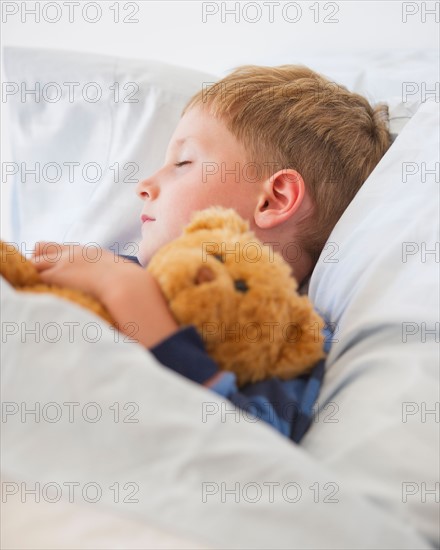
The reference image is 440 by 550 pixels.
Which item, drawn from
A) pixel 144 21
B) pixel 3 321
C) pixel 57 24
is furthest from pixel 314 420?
pixel 57 24

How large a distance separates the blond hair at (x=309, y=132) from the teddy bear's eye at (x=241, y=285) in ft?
1.15

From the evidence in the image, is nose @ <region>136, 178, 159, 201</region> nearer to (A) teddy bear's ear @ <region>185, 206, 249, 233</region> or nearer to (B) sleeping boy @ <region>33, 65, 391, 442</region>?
(B) sleeping boy @ <region>33, 65, 391, 442</region>

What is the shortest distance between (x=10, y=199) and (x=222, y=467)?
3.22ft

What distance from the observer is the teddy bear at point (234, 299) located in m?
0.63

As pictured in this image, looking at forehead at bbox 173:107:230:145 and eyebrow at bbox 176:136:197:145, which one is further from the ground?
forehead at bbox 173:107:230:145

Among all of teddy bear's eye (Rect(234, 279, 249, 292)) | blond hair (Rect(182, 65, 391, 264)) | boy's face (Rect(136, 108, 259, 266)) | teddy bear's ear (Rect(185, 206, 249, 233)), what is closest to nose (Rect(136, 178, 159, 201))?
boy's face (Rect(136, 108, 259, 266))

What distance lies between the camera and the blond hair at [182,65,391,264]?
3.34ft

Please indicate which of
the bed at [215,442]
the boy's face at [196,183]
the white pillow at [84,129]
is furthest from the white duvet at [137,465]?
the white pillow at [84,129]

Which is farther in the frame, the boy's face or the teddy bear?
the boy's face

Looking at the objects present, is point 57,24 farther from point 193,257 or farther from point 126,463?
point 126,463

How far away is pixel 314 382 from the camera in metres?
0.71

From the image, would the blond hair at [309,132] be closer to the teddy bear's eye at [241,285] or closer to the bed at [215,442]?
the bed at [215,442]

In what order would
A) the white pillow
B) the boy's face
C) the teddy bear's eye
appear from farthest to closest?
the white pillow, the boy's face, the teddy bear's eye

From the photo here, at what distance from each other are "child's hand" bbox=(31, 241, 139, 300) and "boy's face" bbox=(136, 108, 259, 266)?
0.72ft
